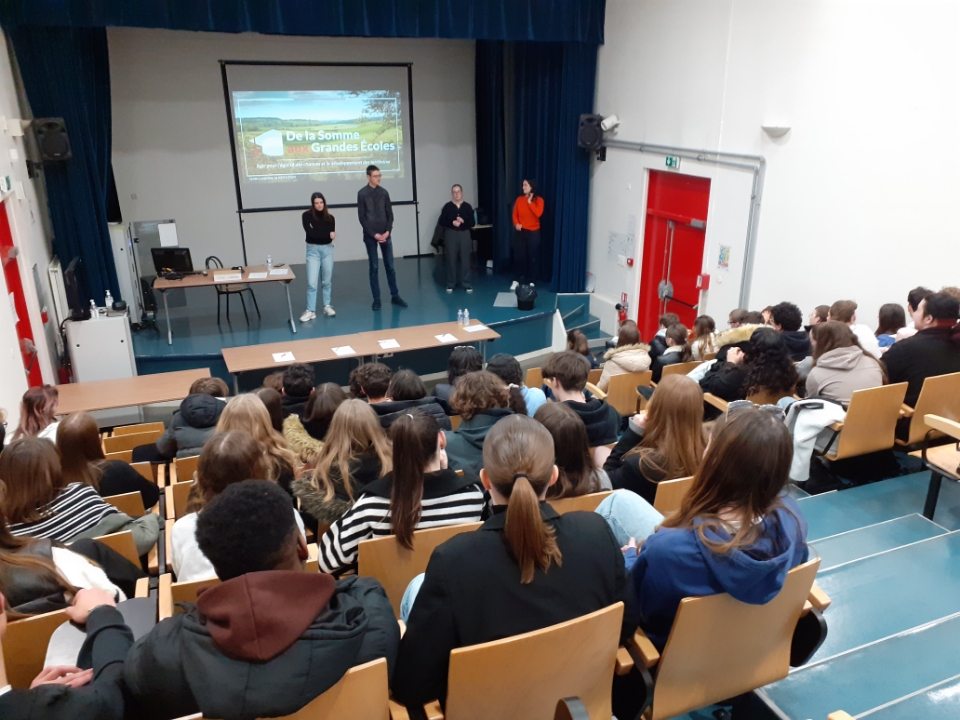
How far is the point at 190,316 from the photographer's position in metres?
8.10

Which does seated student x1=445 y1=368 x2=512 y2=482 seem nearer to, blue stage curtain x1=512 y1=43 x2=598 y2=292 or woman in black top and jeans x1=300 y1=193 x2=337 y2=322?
woman in black top and jeans x1=300 y1=193 x2=337 y2=322

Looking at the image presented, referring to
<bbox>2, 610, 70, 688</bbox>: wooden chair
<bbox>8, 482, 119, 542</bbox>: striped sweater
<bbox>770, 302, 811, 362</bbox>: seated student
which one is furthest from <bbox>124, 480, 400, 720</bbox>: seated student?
<bbox>770, 302, 811, 362</bbox>: seated student

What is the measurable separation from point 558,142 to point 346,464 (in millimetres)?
7390

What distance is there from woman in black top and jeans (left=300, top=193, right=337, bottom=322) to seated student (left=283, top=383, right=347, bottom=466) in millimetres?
4205

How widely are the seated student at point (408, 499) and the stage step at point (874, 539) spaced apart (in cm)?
162

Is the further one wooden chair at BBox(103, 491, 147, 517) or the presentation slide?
the presentation slide

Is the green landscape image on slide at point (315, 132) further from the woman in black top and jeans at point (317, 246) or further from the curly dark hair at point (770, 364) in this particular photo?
the curly dark hair at point (770, 364)

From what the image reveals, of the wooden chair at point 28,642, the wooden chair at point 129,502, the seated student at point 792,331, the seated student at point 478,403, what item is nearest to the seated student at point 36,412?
the wooden chair at point 129,502

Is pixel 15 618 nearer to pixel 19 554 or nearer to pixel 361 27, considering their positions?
pixel 19 554

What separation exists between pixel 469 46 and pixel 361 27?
356 centimetres

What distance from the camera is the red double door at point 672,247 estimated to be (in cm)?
740

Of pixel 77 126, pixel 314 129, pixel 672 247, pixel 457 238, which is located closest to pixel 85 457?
pixel 77 126

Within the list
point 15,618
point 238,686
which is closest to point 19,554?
point 15,618

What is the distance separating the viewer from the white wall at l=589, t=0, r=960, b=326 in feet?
16.1
